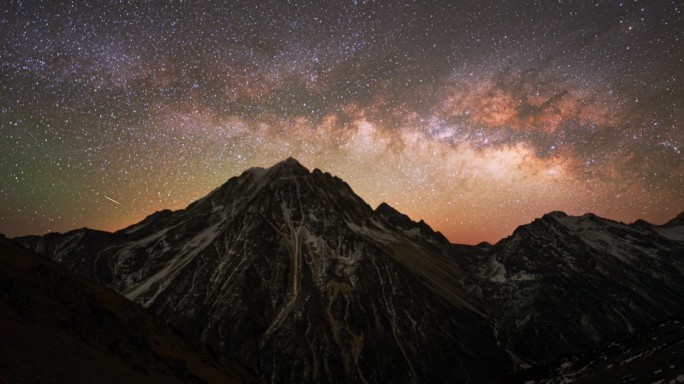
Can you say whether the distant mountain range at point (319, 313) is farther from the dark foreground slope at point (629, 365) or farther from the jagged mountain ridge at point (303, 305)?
the dark foreground slope at point (629, 365)

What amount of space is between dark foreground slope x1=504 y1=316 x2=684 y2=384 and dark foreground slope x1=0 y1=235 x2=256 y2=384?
32812 mm

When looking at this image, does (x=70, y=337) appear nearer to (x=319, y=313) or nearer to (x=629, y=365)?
(x=629, y=365)

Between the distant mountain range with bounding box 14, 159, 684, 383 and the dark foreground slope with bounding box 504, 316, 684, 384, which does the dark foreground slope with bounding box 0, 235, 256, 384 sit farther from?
the distant mountain range with bounding box 14, 159, 684, 383

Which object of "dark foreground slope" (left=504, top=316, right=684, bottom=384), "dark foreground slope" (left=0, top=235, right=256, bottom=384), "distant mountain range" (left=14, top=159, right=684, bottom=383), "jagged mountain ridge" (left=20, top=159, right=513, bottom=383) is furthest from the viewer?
"distant mountain range" (left=14, top=159, right=684, bottom=383)

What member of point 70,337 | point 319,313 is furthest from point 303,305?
point 70,337

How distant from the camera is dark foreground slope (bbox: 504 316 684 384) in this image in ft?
70.9

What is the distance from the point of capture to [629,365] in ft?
89.5

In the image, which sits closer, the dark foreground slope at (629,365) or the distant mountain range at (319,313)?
the dark foreground slope at (629,365)

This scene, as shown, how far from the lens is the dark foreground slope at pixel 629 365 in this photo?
2162 cm

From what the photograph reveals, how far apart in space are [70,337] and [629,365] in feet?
136

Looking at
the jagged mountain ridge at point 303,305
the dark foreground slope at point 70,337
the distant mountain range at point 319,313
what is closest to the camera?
the dark foreground slope at point 70,337

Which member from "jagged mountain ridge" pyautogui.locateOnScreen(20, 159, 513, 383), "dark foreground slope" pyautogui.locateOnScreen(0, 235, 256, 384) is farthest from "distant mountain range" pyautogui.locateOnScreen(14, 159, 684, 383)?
"dark foreground slope" pyautogui.locateOnScreen(0, 235, 256, 384)

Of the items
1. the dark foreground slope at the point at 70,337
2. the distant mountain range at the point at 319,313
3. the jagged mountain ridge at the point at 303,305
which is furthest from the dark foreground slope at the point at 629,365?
the jagged mountain ridge at the point at 303,305

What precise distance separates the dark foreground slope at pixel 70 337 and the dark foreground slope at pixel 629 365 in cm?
3281
